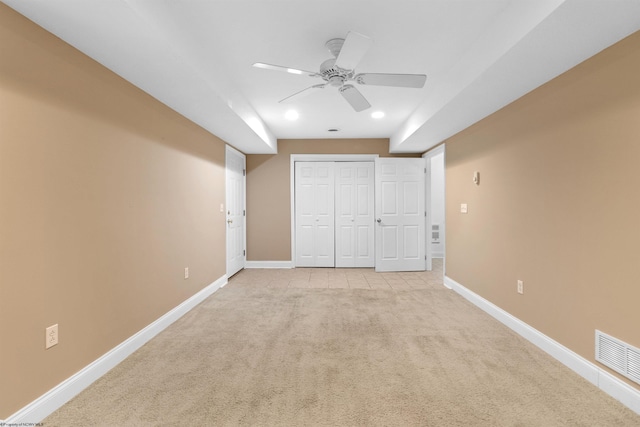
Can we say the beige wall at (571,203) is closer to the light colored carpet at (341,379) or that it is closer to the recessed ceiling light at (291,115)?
the light colored carpet at (341,379)

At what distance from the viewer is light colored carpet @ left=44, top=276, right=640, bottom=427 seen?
5.77 ft

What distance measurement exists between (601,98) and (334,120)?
3.16 m

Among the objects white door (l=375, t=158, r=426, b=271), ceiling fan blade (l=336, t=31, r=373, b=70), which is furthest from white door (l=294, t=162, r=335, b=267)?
ceiling fan blade (l=336, t=31, r=373, b=70)

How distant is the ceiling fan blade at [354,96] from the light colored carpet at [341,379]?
7.10ft

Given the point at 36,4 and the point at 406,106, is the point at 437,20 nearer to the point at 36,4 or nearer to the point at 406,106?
the point at 406,106

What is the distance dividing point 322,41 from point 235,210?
3.62m

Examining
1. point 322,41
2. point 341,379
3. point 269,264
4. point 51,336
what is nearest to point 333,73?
point 322,41

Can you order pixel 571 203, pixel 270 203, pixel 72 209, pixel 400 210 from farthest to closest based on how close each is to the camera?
pixel 270 203 → pixel 400 210 → pixel 571 203 → pixel 72 209

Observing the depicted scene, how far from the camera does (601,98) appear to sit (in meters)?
2.04

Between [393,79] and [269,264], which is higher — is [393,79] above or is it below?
above

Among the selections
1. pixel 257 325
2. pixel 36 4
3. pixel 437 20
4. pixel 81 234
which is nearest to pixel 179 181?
pixel 81 234

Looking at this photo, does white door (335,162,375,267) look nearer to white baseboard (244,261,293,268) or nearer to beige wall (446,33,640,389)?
white baseboard (244,261,293,268)

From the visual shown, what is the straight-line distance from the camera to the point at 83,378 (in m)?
2.03

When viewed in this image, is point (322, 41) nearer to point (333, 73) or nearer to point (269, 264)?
point (333, 73)
